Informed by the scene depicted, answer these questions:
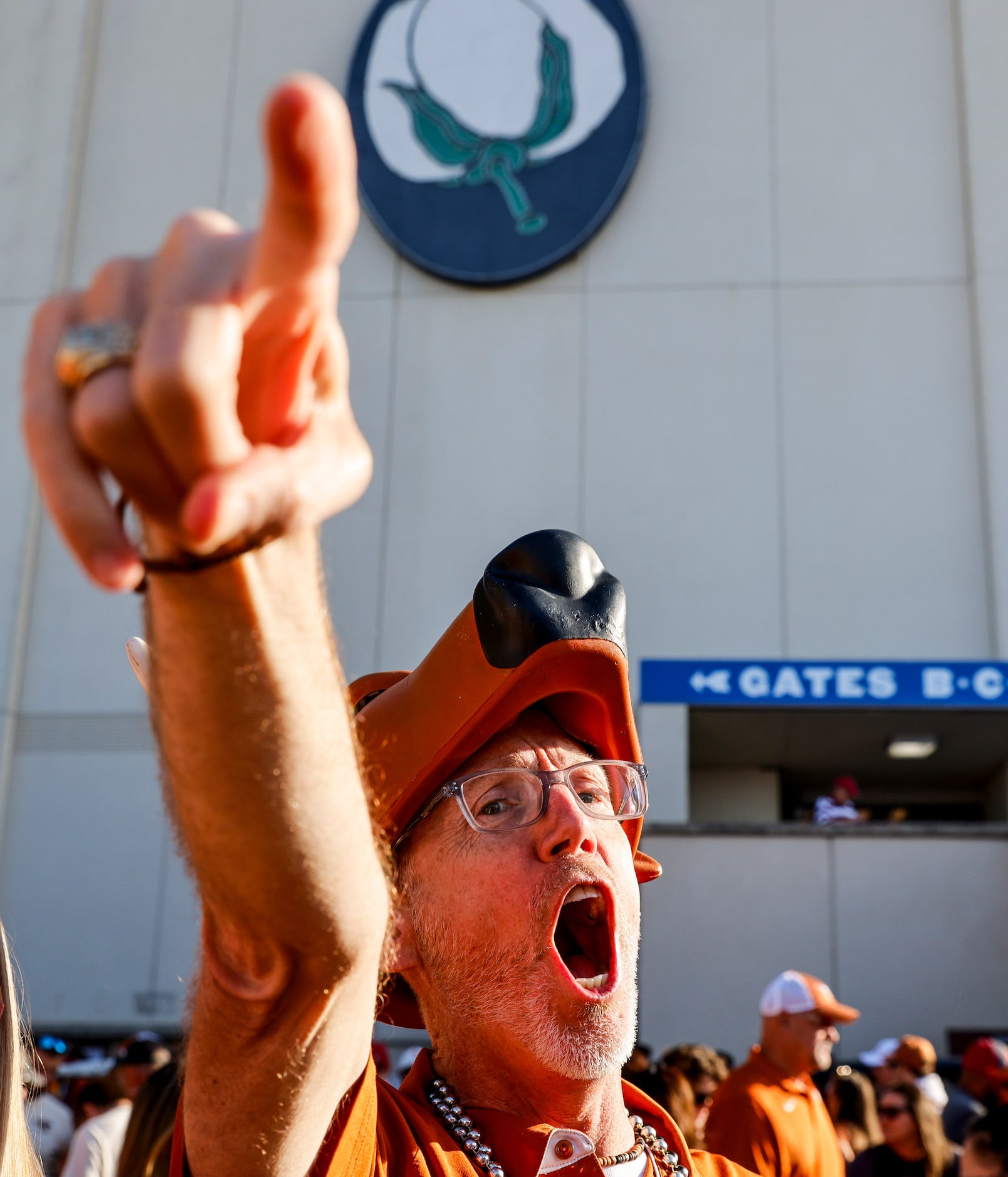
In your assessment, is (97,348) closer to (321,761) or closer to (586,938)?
(321,761)

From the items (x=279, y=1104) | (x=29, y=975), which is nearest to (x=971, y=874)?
(x=29, y=975)

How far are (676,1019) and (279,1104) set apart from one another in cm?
924

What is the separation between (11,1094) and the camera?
5.45 ft

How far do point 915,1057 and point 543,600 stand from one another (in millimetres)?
5311

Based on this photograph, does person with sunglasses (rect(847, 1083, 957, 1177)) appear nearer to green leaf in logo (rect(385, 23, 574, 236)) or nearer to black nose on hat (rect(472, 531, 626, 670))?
black nose on hat (rect(472, 531, 626, 670))

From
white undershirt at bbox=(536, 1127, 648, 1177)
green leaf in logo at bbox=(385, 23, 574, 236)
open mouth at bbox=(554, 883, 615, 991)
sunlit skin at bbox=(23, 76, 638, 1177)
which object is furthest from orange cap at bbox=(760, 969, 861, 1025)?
green leaf in logo at bbox=(385, 23, 574, 236)

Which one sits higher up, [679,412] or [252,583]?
[679,412]

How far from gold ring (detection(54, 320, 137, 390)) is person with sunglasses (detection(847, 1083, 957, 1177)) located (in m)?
4.67

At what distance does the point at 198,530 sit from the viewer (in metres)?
0.80

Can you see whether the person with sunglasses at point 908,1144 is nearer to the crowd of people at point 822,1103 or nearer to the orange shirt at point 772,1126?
the crowd of people at point 822,1103

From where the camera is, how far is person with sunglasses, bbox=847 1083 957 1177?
15.4ft

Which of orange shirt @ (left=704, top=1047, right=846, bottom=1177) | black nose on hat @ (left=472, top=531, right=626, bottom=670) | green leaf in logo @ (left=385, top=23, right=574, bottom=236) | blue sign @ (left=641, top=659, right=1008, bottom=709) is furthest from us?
green leaf in logo @ (left=385, top=23, right=574, bottom=236)

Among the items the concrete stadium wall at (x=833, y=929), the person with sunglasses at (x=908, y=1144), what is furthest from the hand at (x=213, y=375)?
the concrete stadium wall at (x=833, y=929)

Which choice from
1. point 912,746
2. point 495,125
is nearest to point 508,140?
point 495,125
